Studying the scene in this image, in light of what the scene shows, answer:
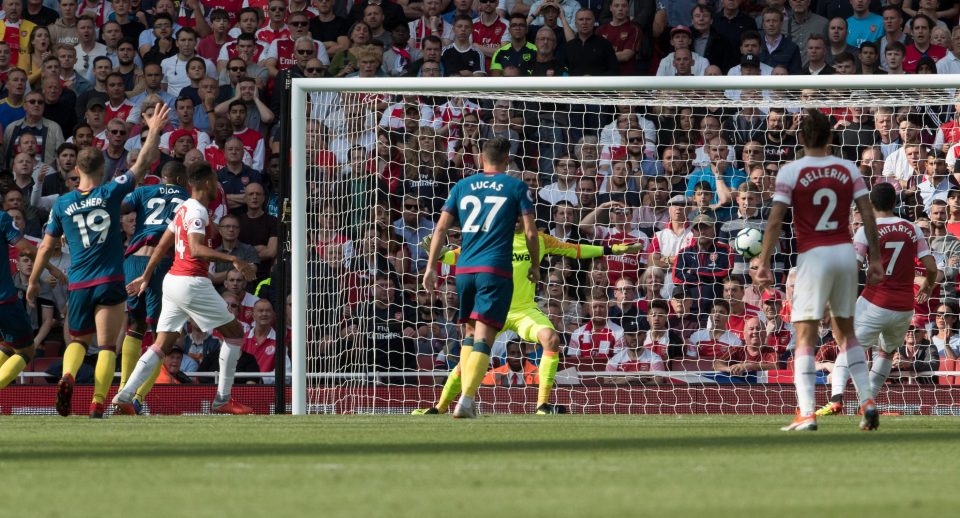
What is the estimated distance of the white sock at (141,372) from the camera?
11570 mm

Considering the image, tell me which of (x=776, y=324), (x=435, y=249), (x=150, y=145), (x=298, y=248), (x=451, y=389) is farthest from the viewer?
(x=776, y=324)

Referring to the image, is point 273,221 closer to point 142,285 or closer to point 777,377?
point 142,285

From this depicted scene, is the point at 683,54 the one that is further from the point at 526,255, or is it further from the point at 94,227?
the point at 94,227

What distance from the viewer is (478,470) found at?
6.30 m

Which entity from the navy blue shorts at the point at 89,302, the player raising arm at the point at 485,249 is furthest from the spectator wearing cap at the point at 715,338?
the navy blue shorts at the point at 89,302

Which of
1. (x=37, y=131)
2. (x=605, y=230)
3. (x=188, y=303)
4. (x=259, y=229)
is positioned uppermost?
(x=37, y=131)

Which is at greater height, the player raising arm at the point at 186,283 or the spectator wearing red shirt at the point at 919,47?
the spectator wearing red shirt at the point at 919,47

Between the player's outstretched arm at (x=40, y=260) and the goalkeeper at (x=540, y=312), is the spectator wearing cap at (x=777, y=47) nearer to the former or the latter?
the goalkeeper at (x=540, y=312)

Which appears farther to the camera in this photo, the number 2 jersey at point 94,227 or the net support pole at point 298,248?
the net support pole at point 298,248

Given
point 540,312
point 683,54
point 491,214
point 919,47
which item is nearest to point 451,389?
point 540,312

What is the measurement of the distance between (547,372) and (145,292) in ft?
11.7

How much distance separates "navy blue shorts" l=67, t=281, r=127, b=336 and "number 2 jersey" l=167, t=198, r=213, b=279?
54cm

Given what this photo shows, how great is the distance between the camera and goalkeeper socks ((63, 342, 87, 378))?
443 inches

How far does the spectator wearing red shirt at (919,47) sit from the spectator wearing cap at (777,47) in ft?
3.99
